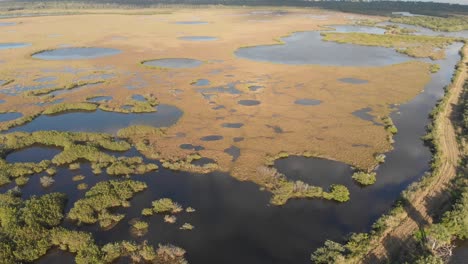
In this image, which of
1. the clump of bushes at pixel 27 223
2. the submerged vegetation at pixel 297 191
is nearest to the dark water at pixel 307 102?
the submerged vegetation at pixel 297 191

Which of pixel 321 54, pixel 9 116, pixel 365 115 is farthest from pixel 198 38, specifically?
pixel 365 115

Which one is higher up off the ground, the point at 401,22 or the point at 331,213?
the point at 401,22

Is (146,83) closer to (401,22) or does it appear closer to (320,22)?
(320,22)

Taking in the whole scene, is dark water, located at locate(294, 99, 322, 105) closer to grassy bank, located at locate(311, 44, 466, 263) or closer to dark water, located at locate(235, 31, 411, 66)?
grassy bank, located at locate(311, 44, 466, 263)

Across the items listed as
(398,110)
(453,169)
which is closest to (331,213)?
(453,169)

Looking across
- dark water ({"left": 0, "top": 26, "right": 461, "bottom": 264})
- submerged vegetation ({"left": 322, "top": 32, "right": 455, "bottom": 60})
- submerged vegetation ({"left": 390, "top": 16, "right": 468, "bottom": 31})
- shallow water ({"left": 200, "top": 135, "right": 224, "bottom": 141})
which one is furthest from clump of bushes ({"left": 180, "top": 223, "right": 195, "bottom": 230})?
submerged vegetation ({"left": 390, "top": 16, "right": 468, "bottom": 31})

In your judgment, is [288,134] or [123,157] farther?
[288,134]

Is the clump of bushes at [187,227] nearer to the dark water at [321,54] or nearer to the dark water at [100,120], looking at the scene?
the dark water at [100,120]

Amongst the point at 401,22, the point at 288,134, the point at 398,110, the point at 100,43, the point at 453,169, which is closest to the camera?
the point at 453,169
